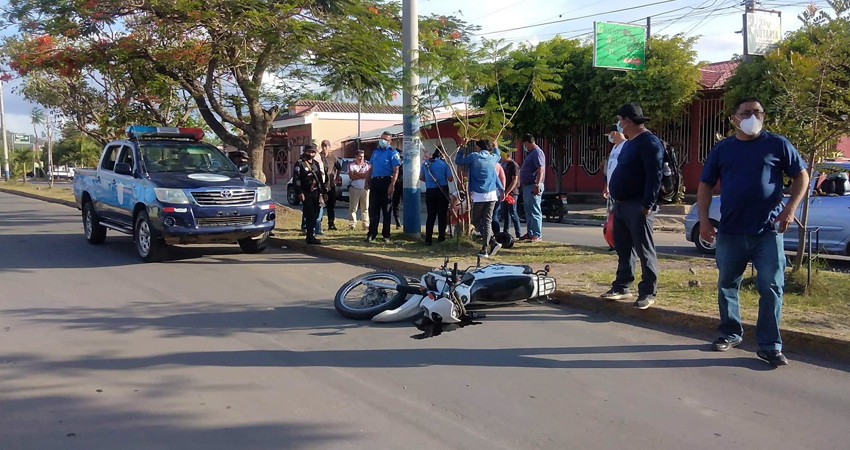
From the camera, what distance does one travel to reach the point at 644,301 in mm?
6457

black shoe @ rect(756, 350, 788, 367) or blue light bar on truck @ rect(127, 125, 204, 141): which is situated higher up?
blue light bar on truck @ rect(127, 125, 204, 141)

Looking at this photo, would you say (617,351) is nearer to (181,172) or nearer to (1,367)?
(1,367)

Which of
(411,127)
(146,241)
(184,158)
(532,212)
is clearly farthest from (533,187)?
(146,241)

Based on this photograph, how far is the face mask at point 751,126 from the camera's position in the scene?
5.09m

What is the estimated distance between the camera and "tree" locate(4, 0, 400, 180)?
42.3 feet

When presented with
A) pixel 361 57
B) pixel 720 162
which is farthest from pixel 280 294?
pixel 361 57

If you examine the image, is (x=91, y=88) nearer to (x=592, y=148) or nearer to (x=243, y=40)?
(x=243, y=40)

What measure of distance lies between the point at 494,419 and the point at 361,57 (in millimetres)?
10489

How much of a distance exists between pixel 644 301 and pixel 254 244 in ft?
21.7

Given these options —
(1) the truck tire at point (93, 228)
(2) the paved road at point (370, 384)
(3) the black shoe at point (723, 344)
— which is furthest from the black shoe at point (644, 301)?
(1) the truck tire at point (93, 228)

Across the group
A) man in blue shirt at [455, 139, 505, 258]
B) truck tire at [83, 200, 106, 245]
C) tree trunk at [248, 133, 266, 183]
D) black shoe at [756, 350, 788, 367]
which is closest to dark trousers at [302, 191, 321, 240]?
man in blue shirt at [455, 139, 505, 258]

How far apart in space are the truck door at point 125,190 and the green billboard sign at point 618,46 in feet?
38.3

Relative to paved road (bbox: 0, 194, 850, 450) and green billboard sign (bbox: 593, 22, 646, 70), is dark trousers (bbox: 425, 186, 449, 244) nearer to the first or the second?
paved road (bbox: 0, 194, 850, 450)

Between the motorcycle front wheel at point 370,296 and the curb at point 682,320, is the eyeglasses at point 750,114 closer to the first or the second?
the curb at point 682,320
